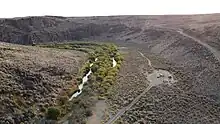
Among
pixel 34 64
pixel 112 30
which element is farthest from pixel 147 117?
pixel 112 30

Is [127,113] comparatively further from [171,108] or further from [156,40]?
[156,40]

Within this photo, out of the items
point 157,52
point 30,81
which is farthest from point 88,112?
point 157,52

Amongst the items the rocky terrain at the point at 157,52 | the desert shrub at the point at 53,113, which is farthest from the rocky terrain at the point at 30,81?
the rocky terrain at the point at 157,52

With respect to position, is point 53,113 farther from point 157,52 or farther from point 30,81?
point 157,52

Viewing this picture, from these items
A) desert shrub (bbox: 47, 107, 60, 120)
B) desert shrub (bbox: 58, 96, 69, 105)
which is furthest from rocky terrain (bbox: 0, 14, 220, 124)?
desert shrub (bbox: 47, 107, 60, 120)

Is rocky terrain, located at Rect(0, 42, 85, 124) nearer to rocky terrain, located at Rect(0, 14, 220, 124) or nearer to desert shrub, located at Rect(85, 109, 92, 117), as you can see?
desert shrub, located at Rect(85, 109, 92, 117)

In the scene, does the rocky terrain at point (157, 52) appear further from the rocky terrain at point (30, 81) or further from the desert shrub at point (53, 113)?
the rocky terrain at point (30, 81)
